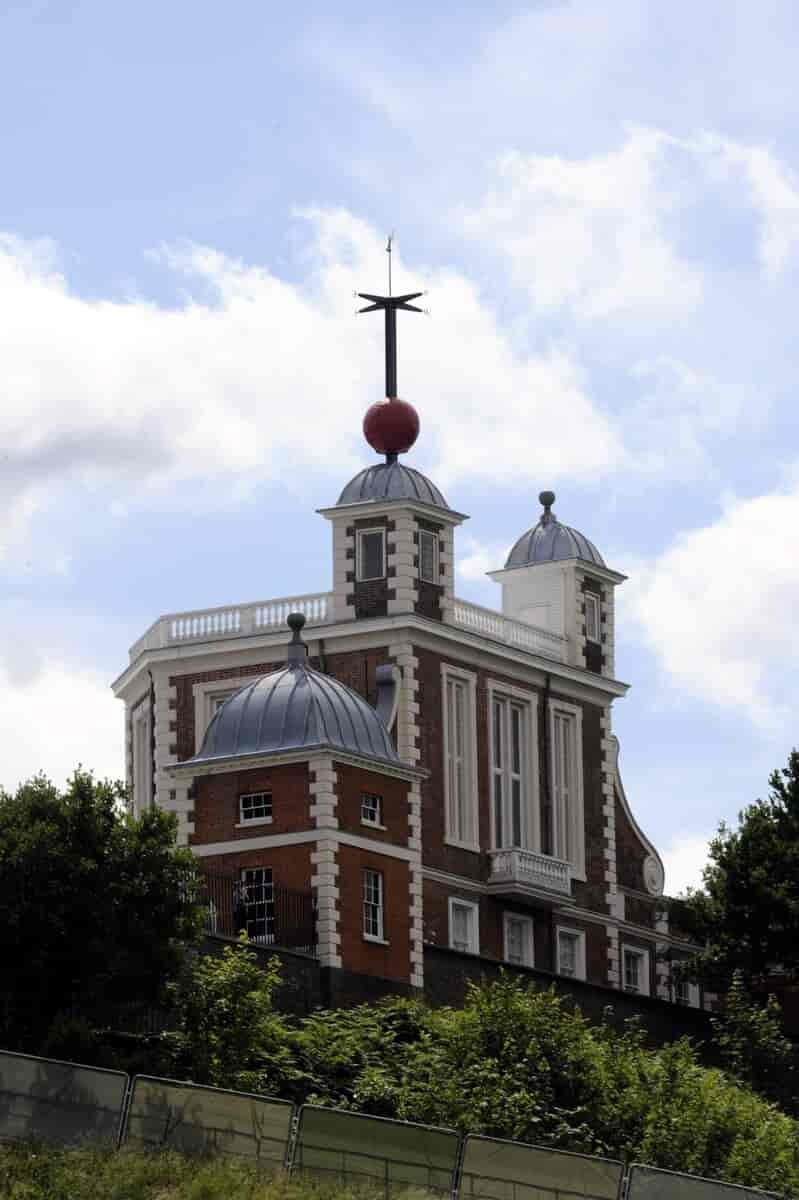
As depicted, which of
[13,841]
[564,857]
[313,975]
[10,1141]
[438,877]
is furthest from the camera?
[564,857]

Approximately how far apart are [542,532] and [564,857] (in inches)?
407

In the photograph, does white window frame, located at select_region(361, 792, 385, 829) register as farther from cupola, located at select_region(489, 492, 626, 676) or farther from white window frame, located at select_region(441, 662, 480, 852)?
cupola, located at select_region(489, 492, 626, 676)

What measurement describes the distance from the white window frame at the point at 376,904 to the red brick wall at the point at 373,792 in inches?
32.6

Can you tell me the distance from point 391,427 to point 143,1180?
147 feet

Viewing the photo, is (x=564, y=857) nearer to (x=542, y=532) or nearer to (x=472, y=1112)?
(x=542, y=532)

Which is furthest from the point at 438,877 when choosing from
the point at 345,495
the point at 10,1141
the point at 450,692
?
the point at 10,1141

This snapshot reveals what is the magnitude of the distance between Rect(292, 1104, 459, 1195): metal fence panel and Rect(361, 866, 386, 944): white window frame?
23.1 meters

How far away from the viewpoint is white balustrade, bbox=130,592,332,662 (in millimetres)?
95125

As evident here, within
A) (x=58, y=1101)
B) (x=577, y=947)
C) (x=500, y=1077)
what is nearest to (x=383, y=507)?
(x=577, y=947)

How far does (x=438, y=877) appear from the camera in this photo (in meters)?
92.6

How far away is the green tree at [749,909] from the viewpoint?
3612 inches

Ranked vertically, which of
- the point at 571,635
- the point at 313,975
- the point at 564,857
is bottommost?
the point at 313,975

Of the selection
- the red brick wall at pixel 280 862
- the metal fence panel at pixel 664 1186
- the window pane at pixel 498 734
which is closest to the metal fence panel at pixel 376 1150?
the metal fence panel at pixel 664 1186

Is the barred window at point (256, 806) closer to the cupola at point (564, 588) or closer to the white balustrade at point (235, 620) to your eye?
the white balustrade at point (235, 620)
